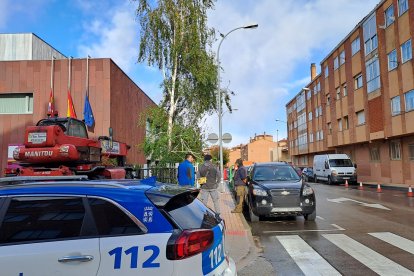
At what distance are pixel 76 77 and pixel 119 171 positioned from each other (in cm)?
1186

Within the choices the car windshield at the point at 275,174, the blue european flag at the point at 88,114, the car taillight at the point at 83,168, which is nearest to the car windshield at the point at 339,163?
the blue european flag at the point at 88,114

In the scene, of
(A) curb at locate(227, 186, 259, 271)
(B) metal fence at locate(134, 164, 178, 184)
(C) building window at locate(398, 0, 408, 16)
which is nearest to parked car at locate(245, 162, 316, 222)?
(A) curb at locate(227, 186, 259, 271)

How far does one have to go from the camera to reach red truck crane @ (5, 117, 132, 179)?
36.1 feet

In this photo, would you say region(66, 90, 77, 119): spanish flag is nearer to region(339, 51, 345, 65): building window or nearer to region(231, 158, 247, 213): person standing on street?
region(231, 158, 247, 213): person standing on street

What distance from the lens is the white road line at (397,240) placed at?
7691mm

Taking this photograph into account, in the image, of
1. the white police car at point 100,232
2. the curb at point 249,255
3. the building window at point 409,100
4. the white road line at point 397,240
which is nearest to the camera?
the white police car at point 100,232

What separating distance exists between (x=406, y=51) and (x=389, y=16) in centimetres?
387

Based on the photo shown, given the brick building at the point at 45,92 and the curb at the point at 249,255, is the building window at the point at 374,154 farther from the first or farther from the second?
the curb at the point at 249,255

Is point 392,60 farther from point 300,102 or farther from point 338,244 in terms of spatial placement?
point 300,102

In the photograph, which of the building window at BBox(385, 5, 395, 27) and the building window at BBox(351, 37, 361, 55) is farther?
the building window at BBox(351, 37, 361, 55)

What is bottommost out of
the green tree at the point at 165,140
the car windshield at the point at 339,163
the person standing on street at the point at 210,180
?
the person standing on street at the point at 210,180

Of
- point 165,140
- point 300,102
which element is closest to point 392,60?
point 165,140

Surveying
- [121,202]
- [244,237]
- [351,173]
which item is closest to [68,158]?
[244,237]

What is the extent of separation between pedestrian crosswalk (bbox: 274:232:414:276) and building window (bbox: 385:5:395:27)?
23.3 metres
